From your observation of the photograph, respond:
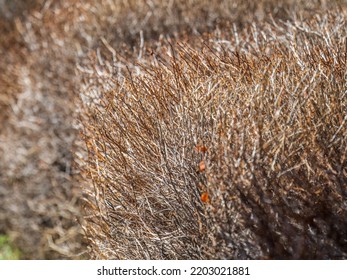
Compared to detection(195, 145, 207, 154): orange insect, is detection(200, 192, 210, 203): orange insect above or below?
below

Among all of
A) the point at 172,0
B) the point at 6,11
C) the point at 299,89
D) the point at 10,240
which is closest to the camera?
the point at 299,89

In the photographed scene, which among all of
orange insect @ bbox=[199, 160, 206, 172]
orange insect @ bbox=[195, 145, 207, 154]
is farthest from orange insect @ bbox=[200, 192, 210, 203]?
orange insect @ bbox=[195, 145, 207, 154]

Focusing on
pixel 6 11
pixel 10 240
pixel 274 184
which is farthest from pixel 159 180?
pixel 6 11

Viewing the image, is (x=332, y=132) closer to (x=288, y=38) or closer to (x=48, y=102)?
(x=288, y=38)

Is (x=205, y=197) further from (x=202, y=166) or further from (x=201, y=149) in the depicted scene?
(x=201, y=149)

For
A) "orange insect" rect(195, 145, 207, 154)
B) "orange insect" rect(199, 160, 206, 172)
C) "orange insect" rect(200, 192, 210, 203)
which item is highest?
"orange insect" rect(195, 145, 207, 154)

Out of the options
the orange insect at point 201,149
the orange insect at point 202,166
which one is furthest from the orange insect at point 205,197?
the orange insect at point 201,149

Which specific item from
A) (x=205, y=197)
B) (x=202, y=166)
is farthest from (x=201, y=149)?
(x=205, y=197)

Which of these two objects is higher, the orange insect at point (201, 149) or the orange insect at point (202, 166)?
the orange insect at point (201, 149)

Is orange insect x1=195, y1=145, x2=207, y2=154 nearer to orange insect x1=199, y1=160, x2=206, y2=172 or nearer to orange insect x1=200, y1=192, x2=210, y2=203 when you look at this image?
orange insect x1=199, y1=160, x2=206, y2=172

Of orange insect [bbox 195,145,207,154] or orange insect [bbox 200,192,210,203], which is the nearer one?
orange insect [bbox 200,192,210,203]

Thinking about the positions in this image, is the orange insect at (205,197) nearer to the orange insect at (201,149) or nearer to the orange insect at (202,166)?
the orange insect at (202,166)
